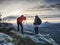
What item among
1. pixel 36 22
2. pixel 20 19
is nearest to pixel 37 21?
pixel 36 22

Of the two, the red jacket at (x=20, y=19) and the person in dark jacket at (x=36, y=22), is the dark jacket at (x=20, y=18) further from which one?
the person in dark jacket at (x=36, y=22)

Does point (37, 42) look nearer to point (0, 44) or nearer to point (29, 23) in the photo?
point (29, 23)

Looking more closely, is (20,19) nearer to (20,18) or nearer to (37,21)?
(20,18)

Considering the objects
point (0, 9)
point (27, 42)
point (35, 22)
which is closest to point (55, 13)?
point (35, 22)

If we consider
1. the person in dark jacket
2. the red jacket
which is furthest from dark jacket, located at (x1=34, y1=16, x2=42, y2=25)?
the red jacket

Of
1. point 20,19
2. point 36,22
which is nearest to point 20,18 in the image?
point 20,19

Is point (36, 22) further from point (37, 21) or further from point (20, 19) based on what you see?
point (20, 19)

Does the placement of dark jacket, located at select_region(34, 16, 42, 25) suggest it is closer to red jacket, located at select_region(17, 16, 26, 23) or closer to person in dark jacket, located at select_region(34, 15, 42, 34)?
person in dark jacket, located at select_region(34, 15, 42, 34)

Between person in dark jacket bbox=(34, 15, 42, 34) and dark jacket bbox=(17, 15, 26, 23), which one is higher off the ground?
dark jacket bbox=(17, 15, 26, 23)

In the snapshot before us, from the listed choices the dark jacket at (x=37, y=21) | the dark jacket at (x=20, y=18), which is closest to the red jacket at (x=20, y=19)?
the dark jacket at (x=20, y=18)

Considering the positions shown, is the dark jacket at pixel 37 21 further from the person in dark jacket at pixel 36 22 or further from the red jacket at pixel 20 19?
the red jacket at pixel 20 19

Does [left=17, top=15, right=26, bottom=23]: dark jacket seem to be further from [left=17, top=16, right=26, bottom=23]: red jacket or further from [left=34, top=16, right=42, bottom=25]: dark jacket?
[left=34, top=16, right=42, bottom=25]: dark jacket

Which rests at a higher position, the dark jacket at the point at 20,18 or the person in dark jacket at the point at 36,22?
the dark jacket at the point at 20,18

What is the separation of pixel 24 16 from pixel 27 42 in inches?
12.1
